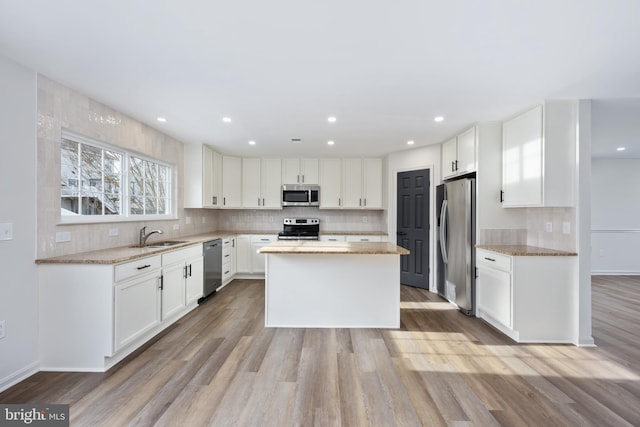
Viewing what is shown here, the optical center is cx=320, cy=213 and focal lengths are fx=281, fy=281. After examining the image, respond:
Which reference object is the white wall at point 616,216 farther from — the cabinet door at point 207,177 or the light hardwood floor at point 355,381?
the cabinet door at point 207,177

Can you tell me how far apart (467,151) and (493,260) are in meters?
1.45

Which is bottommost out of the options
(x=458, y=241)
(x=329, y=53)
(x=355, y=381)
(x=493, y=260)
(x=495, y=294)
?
(x=355, y=381)

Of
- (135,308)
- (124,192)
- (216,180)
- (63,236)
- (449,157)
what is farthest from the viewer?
(216,180)

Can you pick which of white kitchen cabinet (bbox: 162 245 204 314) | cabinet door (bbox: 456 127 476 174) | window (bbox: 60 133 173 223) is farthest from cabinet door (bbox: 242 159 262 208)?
cabinet door (bbox: 456 127 476 174)

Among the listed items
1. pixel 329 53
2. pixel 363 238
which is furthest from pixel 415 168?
pixel 329 53

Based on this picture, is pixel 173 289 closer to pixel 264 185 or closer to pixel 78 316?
pixel 78 316

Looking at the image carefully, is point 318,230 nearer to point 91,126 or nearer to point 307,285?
point 307,285

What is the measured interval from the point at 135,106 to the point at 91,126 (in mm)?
447

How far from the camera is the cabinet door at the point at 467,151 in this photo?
11.7ft

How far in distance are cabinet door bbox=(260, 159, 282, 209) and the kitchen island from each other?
8.11 feet

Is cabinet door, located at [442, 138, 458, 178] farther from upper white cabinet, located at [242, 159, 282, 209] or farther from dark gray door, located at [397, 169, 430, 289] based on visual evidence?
upper white cabinet, located at [242, 159, 282, 209]

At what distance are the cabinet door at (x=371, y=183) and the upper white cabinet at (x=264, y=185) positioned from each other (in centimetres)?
168

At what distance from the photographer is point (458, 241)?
3.76m

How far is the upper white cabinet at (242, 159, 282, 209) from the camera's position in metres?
5.56
